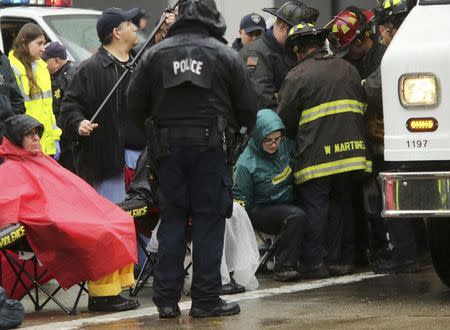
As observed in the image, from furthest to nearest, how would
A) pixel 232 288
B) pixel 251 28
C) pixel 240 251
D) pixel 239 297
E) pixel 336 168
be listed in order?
pixel 251 28 < pixel 336 168 < pixel 240 251 < pixel 232 288 < pixel 239 297

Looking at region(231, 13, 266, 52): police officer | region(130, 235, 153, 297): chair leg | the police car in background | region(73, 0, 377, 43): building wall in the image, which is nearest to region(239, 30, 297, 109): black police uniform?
region(130, 235, 153, 297): chair leg

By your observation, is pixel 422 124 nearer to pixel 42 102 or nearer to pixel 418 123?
pixel 418 123

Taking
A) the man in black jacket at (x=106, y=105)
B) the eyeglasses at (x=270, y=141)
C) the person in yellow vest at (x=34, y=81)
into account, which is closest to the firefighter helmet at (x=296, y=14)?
the eyeglasses at (x=270, y=141)

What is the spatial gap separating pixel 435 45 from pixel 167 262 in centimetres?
199

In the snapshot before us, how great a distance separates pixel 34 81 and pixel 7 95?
2.40 metres

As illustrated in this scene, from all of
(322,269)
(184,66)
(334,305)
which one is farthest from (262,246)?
(184,66)

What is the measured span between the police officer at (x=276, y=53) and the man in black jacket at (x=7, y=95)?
6.14ft

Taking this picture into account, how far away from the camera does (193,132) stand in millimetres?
9047

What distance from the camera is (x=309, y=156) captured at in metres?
11.1

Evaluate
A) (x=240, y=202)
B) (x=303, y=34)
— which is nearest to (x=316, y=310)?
(x=240, y=202)

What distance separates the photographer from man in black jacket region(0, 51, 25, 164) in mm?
10586

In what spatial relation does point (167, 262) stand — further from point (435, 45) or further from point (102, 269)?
point (435, 45)

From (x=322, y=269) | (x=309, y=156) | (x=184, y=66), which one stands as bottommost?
(x=322, y=269)

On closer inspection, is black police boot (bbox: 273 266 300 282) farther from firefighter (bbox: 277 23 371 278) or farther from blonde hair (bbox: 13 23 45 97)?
blonde hair (bbox: 13 23 45 97)
